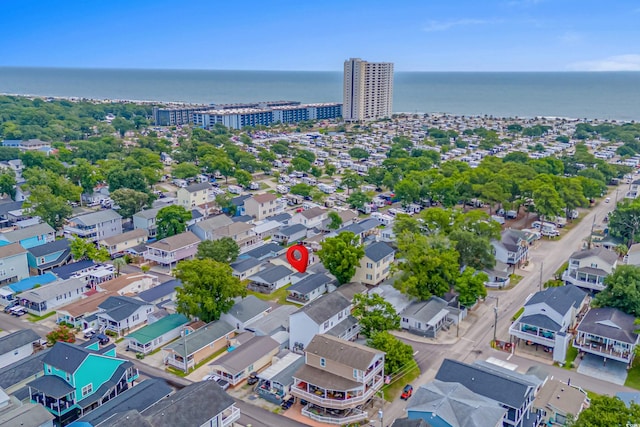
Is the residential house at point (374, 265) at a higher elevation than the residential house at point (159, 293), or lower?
higher

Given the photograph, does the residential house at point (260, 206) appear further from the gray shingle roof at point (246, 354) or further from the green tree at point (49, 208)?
the gray shingle roof at point (246, 354)

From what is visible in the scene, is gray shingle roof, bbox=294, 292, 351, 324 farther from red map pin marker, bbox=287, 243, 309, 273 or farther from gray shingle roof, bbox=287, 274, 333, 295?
red map pin marker, bbox=287, 243, 309, 273

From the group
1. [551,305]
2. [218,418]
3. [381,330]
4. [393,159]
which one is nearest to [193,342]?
[218,418]

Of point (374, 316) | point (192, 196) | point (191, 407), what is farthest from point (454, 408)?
point (192, 196)

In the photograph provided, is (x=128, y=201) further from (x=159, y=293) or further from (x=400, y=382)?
(x=400, y=382)

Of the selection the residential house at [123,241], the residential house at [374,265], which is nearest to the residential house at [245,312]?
the residential house at [374,265]

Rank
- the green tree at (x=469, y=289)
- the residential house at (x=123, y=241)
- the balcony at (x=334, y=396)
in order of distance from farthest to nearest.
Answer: the residential house at (x=123, y=241) → the green tree at (x=469, y=289) → the balcony at (x=334, y=396)
